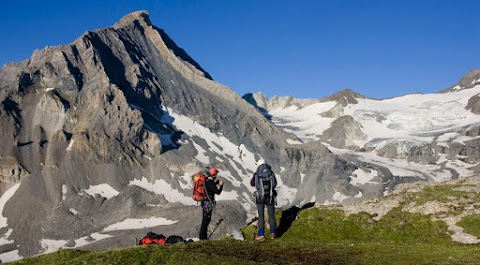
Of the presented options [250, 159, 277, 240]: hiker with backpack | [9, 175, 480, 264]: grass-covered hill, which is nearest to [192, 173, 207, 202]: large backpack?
[250, 159, 277, 240]: hiker with backpack

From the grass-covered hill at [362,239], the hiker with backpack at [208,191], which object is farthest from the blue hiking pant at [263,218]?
the hiker with backpack at [208,191]

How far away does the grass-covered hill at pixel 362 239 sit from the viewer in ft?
65.1

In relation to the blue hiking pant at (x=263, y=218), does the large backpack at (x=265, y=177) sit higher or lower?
higher

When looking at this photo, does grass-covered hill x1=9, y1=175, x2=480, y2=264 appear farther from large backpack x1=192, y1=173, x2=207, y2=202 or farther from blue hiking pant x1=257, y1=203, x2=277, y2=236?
large backpack x1=192, y1=173, x2=207, y2=202

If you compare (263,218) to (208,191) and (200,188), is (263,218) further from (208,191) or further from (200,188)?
(200,188)

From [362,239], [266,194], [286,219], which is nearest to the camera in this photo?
[362,239]

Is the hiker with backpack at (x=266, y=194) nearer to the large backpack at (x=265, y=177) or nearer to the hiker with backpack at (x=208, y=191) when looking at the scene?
the large backpack at (x=265, y=177)

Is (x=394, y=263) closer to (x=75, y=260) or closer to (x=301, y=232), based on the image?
(x=301, y=232)

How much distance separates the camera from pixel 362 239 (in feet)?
88.1

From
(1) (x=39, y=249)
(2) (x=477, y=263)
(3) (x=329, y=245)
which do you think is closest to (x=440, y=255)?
(2) (x=477, y=263)

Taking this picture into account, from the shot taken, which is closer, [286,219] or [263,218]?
[263,218]

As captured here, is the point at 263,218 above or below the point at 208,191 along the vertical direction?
below

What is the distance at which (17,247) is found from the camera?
193000mm

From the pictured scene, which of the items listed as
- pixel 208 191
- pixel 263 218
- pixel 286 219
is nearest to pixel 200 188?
pixel 208 191
